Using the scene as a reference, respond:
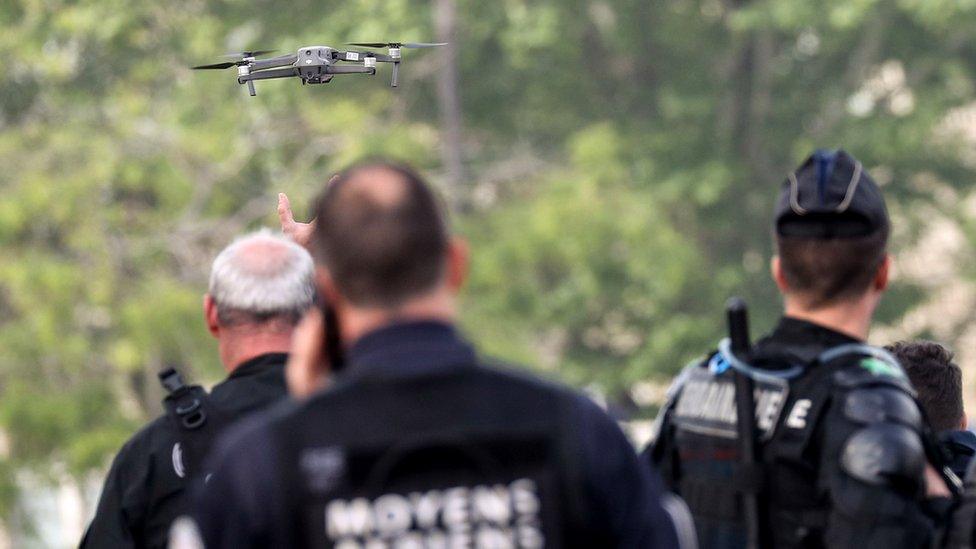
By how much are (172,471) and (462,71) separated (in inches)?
692

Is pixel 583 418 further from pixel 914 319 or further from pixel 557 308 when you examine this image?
pixel 914 319

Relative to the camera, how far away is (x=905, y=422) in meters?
3.21

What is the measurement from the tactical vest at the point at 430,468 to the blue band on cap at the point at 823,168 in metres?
1.16

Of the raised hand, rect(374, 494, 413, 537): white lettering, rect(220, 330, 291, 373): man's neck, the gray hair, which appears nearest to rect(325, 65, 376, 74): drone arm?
the raised hand

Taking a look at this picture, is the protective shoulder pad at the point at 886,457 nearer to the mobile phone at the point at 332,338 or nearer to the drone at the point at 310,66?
the mobile phone at the point at 332,338

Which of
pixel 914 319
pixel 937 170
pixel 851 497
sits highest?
pixel 851 497

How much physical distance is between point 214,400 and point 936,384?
1.84m

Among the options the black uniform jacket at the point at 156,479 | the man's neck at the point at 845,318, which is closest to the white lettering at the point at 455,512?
the man's neck at the point at 845,318

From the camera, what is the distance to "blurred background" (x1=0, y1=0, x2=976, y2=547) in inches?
702

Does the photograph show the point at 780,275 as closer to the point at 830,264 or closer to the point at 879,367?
the point at 830,264

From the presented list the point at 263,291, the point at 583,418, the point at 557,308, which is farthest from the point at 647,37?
the point at 583,418

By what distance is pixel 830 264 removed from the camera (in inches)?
135

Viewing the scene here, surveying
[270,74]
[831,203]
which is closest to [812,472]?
[831,203]

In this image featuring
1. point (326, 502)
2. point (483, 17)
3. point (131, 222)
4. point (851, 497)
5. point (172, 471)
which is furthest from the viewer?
point (483, 17)
